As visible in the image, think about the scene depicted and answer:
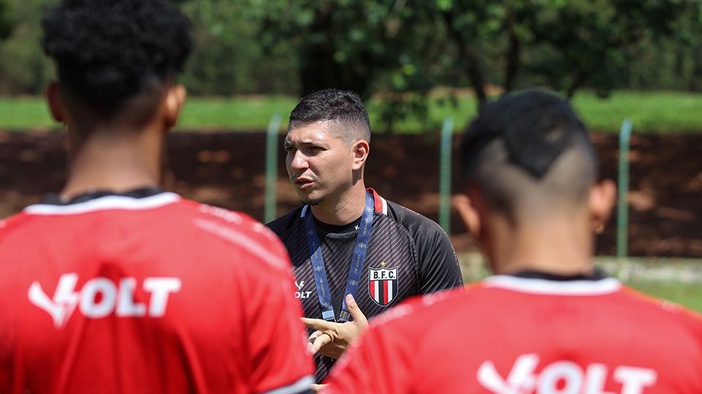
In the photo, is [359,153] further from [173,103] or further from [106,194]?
[106,194]

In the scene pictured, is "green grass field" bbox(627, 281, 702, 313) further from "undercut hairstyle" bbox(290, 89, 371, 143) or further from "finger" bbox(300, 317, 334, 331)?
"finger" bbox(300, 317, 334, 331)

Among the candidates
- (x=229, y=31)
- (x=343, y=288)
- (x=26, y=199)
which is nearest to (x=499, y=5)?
(x=229, y=31)

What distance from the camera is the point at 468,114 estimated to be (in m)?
38.1

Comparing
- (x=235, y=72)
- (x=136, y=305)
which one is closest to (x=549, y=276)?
(x=136, y=305)

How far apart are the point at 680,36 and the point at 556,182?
647 inches

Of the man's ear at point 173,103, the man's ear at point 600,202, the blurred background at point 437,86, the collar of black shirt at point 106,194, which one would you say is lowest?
the blurred background at point 437,86

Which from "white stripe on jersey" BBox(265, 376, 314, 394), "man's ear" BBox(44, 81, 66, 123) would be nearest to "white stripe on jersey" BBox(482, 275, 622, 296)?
"white stripe on jersey" BBox(265, 376, 314, 394)

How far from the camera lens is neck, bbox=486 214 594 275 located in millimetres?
2643

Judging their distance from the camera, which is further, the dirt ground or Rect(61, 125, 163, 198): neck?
the dirt ground

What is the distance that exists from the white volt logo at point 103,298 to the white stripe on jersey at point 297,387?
37 centimetres

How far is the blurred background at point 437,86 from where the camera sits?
1689 centimetres

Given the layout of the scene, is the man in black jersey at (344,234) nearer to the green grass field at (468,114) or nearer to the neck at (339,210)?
the neck at (339,210)

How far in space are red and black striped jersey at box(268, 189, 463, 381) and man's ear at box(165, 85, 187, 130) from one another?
8.04ft

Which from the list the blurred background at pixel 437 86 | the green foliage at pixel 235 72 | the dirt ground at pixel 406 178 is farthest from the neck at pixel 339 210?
the green foliage at pixel 235 72
